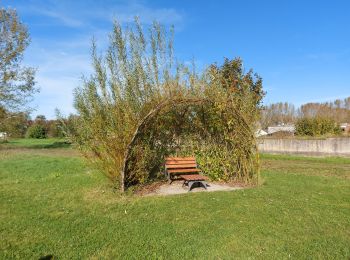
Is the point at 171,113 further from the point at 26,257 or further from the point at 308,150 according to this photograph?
the point at 308,150

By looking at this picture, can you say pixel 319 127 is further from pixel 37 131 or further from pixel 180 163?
pixel 37 131

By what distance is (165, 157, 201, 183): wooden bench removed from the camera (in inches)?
385

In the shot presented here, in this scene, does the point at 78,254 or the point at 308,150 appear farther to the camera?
the point at 308,150

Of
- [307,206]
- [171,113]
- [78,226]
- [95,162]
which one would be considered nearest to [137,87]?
[171,113]

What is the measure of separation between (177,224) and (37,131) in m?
54.3

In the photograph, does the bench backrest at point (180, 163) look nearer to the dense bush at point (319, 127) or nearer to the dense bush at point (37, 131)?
the dense bush at point (319, 127)

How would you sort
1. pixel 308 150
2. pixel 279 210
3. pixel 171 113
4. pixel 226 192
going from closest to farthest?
pixel 279 210, pixel 226 192, pixel 171 113, pixel 308 150

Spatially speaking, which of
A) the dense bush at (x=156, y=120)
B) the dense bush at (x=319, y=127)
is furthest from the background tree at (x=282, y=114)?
the dense bush at (x=156, y=120)

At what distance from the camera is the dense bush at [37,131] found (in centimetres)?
5434

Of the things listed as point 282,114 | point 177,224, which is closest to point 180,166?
point 177,224

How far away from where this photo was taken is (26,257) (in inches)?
168

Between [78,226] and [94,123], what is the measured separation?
3.47 m

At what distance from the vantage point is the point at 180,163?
988 centimetres

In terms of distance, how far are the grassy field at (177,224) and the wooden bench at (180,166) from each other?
1.80 meters
